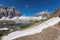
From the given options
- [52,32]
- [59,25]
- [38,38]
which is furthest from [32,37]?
[59,25]

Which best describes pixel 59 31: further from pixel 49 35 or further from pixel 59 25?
pixel 59 25

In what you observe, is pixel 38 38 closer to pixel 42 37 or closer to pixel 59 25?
pixel 42 37

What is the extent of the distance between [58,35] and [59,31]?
3.07 feet

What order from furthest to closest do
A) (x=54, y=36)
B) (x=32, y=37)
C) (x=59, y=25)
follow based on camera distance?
(x=59, y=25)
(x=32, y=37)
(x=54, y=36)

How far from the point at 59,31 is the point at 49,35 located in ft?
4.20

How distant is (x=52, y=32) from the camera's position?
1864 cm

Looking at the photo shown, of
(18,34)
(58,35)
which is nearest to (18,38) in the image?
(18,34)

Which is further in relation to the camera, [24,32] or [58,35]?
[24,32]

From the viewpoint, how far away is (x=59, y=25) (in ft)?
69.6

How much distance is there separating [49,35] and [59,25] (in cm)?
348

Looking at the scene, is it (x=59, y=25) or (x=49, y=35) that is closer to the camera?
(x=49, y=35)

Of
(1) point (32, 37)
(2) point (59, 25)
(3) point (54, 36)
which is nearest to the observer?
(3) point (54, 36)

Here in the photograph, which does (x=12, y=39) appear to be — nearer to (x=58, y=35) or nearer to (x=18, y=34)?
(x=18, y=34)

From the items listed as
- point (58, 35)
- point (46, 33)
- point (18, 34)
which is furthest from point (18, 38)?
point (58, 35)
